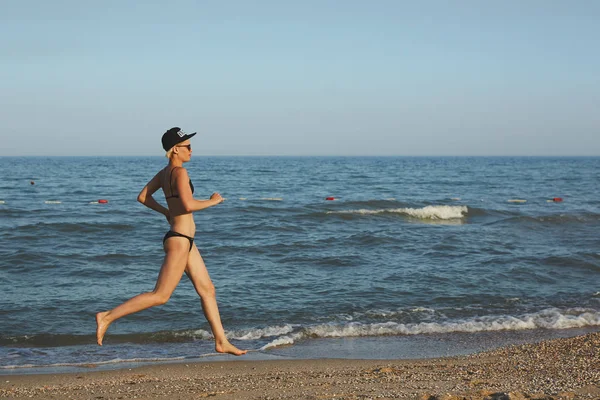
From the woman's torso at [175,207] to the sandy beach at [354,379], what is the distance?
1827 millimetres

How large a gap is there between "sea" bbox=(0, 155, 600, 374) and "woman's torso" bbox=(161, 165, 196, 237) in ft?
10.7

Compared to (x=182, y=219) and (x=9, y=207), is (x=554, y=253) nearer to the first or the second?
(x=182, y=219)

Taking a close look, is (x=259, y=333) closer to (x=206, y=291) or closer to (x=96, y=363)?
(x=96, y=363)

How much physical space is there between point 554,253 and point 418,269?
16.0 feet

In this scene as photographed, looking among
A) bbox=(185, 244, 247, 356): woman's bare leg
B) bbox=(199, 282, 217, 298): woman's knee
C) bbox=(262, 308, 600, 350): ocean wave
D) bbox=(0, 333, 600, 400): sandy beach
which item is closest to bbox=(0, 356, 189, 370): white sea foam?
bbox=(0, 333, 600, 400): sandy beach

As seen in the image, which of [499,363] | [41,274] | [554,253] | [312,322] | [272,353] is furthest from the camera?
[554,253]

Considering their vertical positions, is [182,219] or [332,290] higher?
[182,219]

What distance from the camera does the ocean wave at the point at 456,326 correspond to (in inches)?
404

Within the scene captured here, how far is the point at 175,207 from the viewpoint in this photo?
606cm

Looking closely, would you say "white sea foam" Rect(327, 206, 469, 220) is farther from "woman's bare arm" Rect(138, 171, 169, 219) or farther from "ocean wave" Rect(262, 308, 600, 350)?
"woman's bare arm" Rect(138, 171, 169, 219)

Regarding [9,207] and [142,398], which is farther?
[9,207]

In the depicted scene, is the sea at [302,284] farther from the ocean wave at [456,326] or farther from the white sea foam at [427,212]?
the white sea foam at [427,212]

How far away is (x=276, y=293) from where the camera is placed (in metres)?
12.7

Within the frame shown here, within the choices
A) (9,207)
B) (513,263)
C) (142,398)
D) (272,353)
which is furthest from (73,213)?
(142,398)
